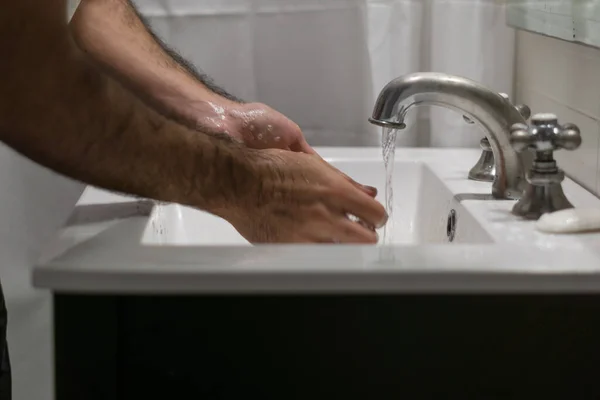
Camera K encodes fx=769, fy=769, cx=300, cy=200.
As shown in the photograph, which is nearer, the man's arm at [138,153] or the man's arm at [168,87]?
the man's arm at [138,153]

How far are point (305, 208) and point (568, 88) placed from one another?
1.32 ft

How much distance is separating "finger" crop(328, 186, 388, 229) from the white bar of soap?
16cm

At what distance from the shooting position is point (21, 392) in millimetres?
1164

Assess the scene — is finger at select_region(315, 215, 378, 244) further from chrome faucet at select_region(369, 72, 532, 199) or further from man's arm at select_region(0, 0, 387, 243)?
chrome faucet at select_region(369, 72, 532, 199)

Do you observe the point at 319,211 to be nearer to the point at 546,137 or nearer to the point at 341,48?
the point at 546,137

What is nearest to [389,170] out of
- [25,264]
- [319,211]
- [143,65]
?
[319,211]

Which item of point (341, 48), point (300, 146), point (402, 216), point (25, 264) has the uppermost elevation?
point (341, 48)

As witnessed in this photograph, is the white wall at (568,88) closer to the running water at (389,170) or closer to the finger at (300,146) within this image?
the running water at (389,170)

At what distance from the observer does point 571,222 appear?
2.35ft

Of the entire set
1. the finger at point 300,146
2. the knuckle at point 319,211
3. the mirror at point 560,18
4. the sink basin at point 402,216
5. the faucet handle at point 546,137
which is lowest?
the sink basin at point 402,216

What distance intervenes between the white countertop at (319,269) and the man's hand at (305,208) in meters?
0.08

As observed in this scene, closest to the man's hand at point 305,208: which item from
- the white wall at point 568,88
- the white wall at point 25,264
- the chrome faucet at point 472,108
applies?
the chrome faucet at point 472,108

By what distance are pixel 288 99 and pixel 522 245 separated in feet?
1.88

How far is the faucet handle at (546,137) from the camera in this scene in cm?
75
